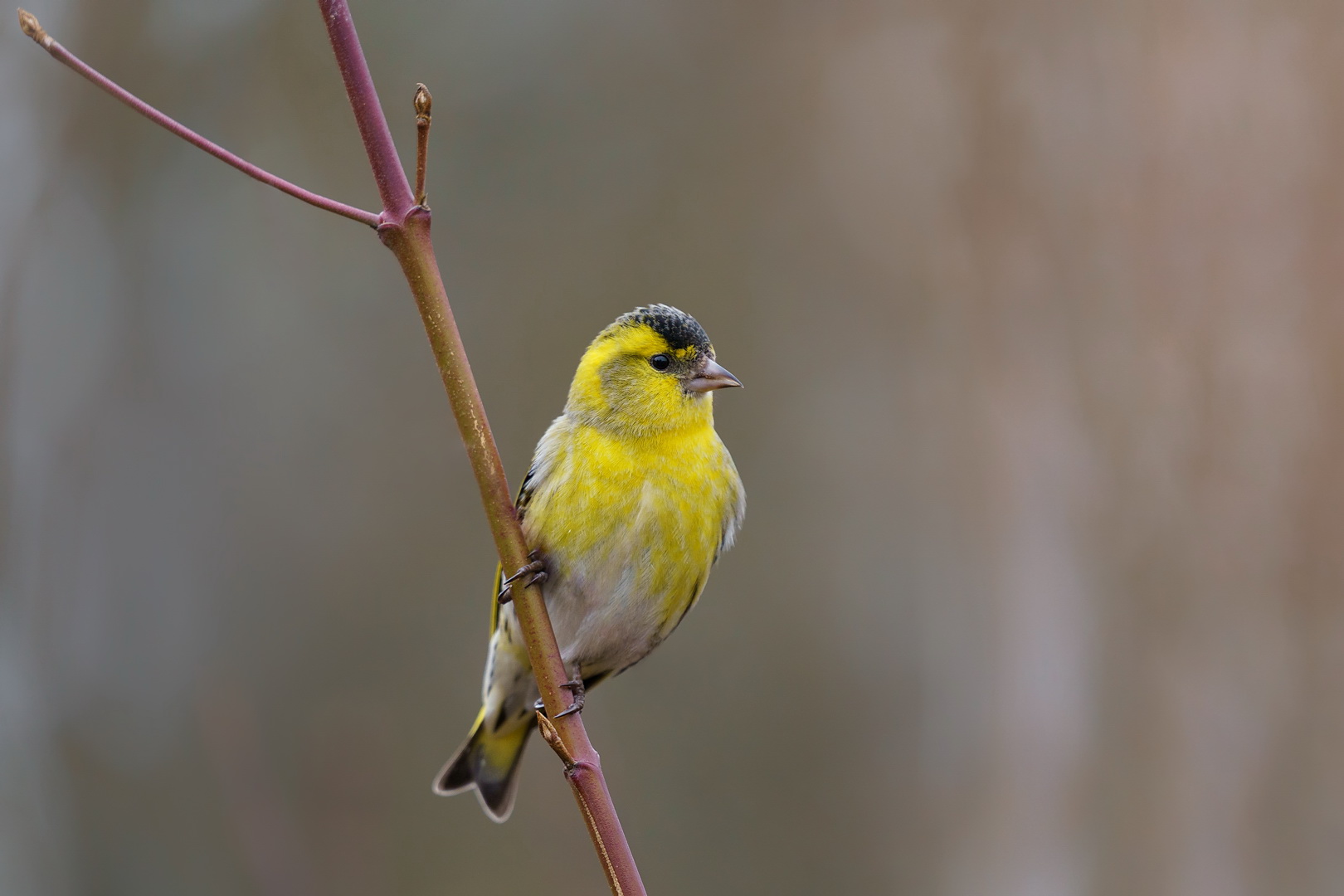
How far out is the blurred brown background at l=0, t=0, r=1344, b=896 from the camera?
683 centimetres

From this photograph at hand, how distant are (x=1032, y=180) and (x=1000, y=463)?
1.96 m

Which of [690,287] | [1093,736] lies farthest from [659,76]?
[1093,736]

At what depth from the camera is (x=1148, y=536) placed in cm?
692

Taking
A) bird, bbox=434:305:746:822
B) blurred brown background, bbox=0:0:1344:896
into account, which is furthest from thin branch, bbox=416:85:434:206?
blurred brown background, bbox=0:0:1344:896

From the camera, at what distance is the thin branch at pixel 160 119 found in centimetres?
157

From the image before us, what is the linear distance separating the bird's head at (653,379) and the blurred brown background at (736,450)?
128 inches

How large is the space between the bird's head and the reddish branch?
1293 mm

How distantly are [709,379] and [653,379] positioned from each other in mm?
172

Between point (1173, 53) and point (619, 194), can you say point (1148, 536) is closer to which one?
point (1173, 53)

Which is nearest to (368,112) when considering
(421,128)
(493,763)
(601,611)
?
(421,128)

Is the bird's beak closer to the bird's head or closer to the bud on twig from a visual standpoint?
the bird's head

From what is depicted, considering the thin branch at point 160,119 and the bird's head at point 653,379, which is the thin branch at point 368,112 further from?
the bird's head at point 653,379

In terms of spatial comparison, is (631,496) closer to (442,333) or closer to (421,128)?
(442,333)

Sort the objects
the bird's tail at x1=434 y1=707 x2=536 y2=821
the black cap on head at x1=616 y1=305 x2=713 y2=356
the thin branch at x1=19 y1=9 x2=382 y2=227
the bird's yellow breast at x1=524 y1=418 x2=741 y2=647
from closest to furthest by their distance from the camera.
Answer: the thin branch at x1=19 y1=9 x2=382 y2=227, the bird's yellow breast at x1=524 y1=418 x2=741 y2=647, the black cap on head at x1=616 y1=305 x2=713 y2=356, the bird's tail at x1=434 y1=707 x2=536 y2=821
